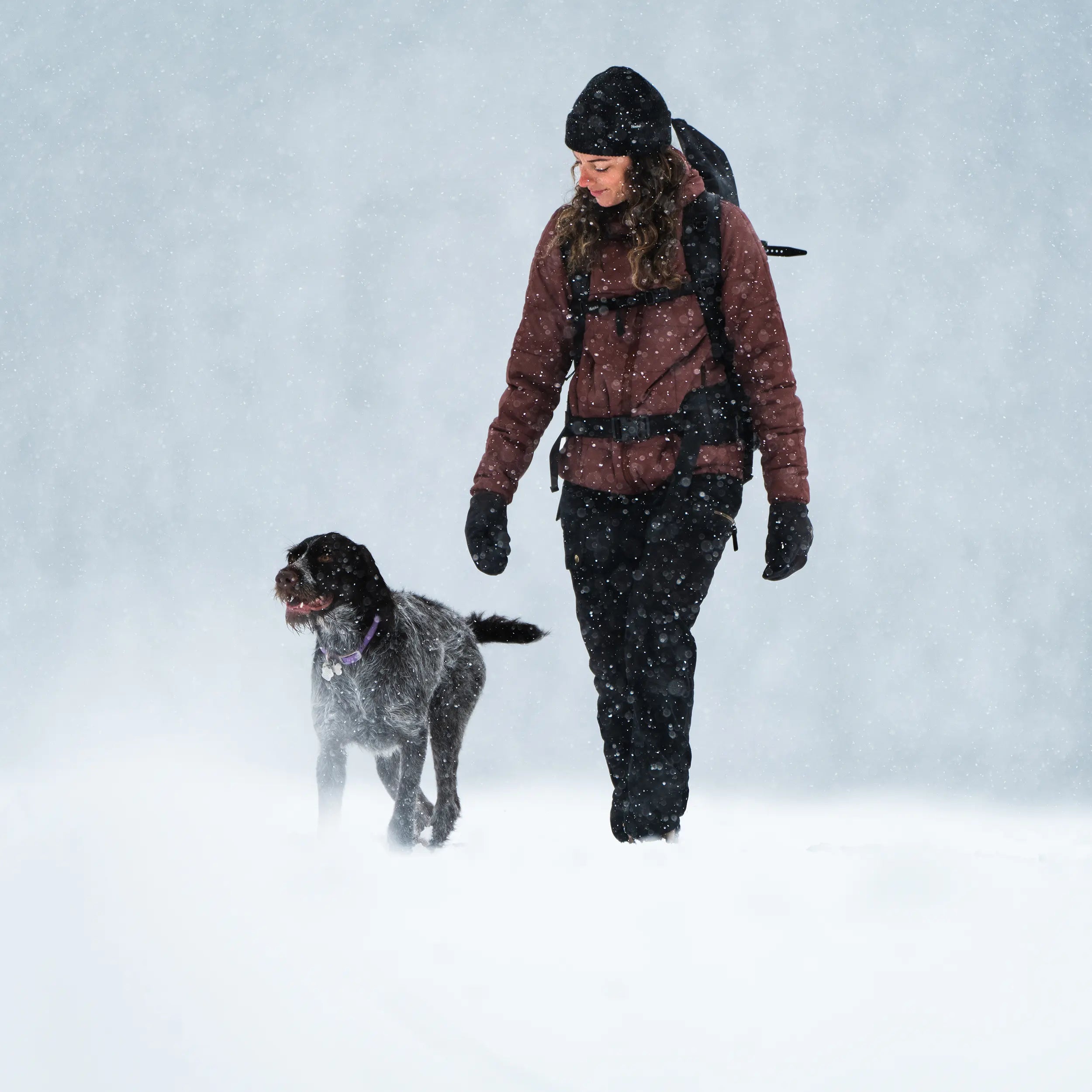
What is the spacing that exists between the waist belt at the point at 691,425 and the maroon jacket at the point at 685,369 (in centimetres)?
2

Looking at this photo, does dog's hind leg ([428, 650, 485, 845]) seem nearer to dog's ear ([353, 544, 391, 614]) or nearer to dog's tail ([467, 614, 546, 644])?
dog's tail ([467, 614, 546, 644])

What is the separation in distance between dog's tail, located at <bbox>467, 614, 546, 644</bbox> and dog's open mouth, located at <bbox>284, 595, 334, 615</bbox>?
917 mm

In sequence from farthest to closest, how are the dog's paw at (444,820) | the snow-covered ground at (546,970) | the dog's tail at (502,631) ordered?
the dog's tail at (502,631) → the dog's paw at (444,820) → the snow-covered ground at (546,970)

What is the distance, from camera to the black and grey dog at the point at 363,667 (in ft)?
13.4

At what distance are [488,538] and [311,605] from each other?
31.8 inches

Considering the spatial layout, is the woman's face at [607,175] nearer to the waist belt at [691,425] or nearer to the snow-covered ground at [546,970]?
the waist belt at [691,425]

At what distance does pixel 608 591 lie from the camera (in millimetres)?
3541

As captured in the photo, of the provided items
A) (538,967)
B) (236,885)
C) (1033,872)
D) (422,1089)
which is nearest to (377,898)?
(236,885)

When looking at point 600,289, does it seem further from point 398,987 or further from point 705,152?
point 398,987

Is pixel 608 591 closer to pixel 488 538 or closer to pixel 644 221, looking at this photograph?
pixel 488 538

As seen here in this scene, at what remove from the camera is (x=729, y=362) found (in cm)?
342

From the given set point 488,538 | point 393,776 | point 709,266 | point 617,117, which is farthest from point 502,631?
point 617,117

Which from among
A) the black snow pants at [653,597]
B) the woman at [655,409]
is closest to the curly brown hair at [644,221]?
the woman at [655,409]

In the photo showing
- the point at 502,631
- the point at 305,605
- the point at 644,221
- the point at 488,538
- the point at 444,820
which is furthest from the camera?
the point at 502,631
